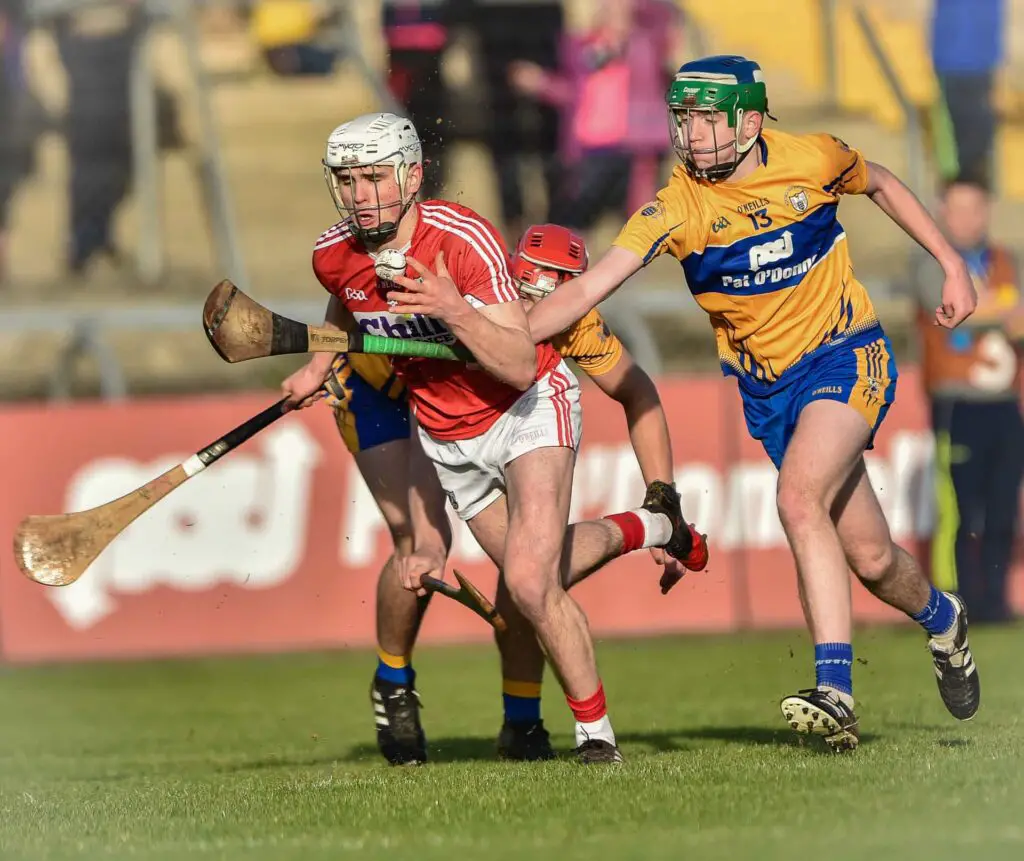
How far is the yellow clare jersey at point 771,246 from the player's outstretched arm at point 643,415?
18.3 inches

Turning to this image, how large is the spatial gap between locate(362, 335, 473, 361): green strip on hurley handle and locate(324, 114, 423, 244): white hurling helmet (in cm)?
40

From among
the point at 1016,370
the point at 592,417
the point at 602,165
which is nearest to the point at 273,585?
the point at 592,417

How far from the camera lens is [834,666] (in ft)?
20.9

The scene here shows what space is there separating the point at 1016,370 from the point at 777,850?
8409 millimetres

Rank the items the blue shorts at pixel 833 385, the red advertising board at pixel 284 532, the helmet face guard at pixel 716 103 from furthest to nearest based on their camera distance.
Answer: the red advertising board at pixel 284 532
the blue shorts at pixel 833 385
the helmet face guard at pixel 716 103

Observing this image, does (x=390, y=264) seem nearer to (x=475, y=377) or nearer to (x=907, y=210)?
(x=475, y=377)

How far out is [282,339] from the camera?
21.3 feet

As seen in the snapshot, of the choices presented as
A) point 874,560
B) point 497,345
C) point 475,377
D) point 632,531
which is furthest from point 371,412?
point 874,560

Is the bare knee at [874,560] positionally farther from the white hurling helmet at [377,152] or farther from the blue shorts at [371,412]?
the white hurling helmet at [377,152]

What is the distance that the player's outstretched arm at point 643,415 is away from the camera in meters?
7.21

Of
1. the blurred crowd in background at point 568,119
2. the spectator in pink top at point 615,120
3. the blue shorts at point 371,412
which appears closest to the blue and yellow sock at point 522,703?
the blue shorts at point 371,412

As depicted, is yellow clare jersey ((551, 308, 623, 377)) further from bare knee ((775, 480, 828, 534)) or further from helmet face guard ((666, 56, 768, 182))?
bare knee ((775, 480, 828, 534))

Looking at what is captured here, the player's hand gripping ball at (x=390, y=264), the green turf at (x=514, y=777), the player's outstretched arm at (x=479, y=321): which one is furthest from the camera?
the player's hand gripping ball at (x=390, y=264)

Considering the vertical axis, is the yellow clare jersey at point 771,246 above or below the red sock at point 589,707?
above
